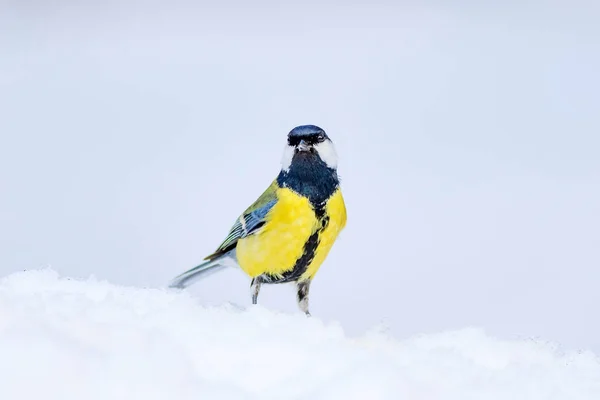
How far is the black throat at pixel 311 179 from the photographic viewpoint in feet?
5.65

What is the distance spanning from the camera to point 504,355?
1.40m

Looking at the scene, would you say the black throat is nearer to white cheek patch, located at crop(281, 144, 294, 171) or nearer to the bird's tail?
white cheek patch, located at crop(281, 144, 294, 171)

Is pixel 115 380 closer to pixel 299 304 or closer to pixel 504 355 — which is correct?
pixel 504 355

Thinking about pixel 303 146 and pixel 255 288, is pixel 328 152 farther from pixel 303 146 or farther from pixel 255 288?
pixel 255 288

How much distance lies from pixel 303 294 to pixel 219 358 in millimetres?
719

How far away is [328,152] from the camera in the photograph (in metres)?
1.74

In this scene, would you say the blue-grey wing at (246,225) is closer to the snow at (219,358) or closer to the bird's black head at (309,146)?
the bird's black head at (309,146)

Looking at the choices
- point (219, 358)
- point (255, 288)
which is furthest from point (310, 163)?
point (219, 358)

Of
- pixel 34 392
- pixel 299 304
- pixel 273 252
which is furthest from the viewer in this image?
pixel 299 304

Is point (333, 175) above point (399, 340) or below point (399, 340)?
above

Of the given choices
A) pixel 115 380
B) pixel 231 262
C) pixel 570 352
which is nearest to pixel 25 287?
pixel 115 380

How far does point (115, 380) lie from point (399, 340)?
563 mm

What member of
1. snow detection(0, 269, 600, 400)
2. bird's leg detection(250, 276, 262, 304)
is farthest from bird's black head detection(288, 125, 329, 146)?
snow detection(0, 269, 600, 400)

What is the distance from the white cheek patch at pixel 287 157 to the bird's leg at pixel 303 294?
9.9 inches
